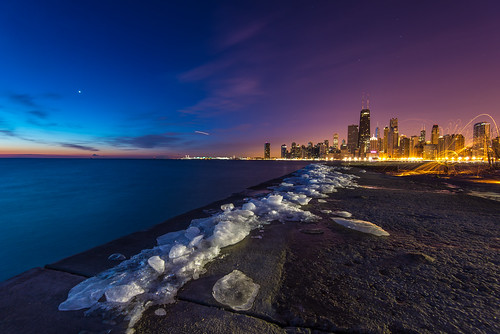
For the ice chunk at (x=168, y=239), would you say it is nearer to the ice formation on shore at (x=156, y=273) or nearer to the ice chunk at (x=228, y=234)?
the ice formation on shore at (x=156, y=273)

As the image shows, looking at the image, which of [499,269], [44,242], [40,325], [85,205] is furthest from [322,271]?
[85,205]

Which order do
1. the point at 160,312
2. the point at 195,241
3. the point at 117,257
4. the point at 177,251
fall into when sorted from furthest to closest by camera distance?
the point at 195,241 → the point at 117,257 → the point at 177,251 → the point at 160,312

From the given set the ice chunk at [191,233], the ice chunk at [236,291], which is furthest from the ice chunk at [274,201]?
the ice chunk at [236,291]

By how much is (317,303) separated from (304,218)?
9.50 feet

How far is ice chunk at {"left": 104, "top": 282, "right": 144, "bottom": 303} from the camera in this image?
204 centimetres

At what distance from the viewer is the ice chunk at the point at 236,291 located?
2.05m

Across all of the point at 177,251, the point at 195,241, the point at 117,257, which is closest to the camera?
the point at 177,251

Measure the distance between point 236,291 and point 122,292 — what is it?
1170 mm

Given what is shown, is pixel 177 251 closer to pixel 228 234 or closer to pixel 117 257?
pixel 228 234

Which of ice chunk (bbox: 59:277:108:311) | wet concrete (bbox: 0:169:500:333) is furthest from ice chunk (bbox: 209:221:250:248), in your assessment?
ice chunk (bbox: 59:277:108:311)

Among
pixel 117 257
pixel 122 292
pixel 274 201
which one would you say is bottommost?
pixel 117 257

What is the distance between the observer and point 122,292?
2.08 m

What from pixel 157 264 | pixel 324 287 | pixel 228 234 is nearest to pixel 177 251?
pixel 157 264

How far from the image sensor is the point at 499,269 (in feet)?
8.50
